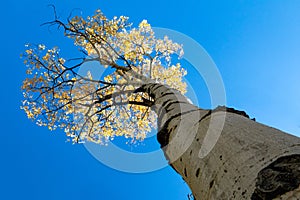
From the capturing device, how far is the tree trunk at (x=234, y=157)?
0.87 meters

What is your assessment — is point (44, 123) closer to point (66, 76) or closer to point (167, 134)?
point (66, 76)

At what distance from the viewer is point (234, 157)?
1.17 m

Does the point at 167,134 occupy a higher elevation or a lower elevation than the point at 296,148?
higher

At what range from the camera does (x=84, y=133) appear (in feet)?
23.7

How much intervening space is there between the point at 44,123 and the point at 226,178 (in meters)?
6.35

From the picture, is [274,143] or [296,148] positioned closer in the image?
[296,148]

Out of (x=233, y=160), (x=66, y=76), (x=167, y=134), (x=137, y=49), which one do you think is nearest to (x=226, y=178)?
(x=233, y=160)

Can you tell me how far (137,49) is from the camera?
24.8 ft

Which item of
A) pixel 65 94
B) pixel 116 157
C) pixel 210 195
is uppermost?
pixel 65 94

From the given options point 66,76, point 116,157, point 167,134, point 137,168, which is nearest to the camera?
point 167,134

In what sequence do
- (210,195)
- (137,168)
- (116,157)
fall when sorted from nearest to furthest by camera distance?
1. (210,195)
2. (137,168)
3. (116,157)

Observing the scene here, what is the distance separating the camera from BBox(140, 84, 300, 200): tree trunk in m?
0.87

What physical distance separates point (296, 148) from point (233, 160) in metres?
0.27

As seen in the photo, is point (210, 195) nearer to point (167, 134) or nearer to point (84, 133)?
point (167, 134)
